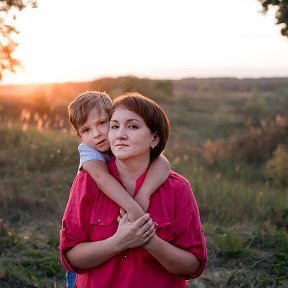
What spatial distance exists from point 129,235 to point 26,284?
103 inches

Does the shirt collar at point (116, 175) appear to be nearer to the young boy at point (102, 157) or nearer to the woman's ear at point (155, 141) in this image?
the young boy at point (102, 157)

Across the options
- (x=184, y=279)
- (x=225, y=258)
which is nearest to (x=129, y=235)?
(x=184, y=279)

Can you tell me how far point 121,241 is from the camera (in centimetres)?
265

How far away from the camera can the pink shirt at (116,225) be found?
2736mm

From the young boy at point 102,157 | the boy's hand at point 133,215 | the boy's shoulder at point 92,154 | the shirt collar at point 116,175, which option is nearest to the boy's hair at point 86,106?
the young boy at point 102,157

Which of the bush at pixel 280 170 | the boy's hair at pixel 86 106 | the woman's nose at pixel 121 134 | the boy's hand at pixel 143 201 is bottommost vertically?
the bush at pixel 280 170

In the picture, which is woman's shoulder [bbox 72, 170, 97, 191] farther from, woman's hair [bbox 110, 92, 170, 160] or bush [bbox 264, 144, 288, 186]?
bush [bbox 264, 144, 288, 186]

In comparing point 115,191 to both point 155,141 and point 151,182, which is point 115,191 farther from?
point 155,141

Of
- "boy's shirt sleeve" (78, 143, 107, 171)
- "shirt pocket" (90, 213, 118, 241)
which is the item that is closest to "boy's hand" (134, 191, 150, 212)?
"shirt pocket" (90, 213, 118, 241)

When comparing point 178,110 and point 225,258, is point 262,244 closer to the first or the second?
point 225,258

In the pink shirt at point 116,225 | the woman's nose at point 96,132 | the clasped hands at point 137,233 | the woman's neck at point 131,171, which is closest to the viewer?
the clasped hands at point 137,233

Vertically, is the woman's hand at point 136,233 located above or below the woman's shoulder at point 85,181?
below

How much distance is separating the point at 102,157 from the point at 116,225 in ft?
1.65

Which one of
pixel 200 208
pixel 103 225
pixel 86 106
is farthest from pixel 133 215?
pixel 200 208
